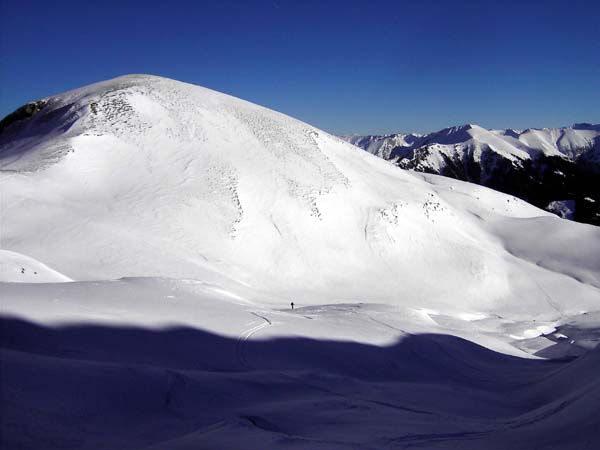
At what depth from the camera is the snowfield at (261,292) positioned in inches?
245

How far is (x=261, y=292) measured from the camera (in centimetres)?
2170

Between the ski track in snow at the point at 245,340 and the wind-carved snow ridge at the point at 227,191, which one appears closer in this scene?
the ski track in snow at the point at 245,340

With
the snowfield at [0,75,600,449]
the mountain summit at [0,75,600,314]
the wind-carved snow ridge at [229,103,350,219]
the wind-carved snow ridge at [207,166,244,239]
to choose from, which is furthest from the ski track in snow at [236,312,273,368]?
the wind-carved snow ridge at [229,103,350,219]

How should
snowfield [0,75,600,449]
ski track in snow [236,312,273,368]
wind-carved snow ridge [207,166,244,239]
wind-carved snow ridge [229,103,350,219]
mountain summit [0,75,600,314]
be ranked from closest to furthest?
snowfield [0,75,600,449]
ski track in snow [236,312,273,368]
mountain summit [0,75,600,314]
wind-carved snow ridge [207,166,244,239]
wind-carved snow ridge [229,103,350,219]

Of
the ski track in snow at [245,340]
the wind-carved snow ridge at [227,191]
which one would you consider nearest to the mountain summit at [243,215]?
the wind-carved snow ridge at [227,191]

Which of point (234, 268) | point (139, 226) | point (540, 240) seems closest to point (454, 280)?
point (540, 240)

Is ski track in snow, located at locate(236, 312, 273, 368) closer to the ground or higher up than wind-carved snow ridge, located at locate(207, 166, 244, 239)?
closer to the ground

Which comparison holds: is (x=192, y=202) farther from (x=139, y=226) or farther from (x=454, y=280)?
(x=454, y=280)

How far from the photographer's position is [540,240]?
1304 inches

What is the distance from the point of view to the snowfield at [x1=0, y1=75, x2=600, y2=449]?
6211 mm

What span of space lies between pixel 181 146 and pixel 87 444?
27.5m

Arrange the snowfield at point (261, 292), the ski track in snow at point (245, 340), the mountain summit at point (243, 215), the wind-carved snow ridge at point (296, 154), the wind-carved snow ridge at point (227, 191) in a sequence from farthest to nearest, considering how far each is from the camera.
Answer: the wind-carved snow ridge at point (296, 154) → the wind-carved snow ridge at point (227, 191) → the mountain summit at point (243, 215) → the ski track in snow at point (245, 340) → the snowfield at point (261, 292)

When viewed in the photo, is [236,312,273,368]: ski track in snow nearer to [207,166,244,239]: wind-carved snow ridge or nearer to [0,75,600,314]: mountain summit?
[0,75,600,314]: mountain summit

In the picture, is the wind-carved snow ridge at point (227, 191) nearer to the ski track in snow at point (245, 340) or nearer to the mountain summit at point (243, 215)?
the mountain summit at point (243, 215)
